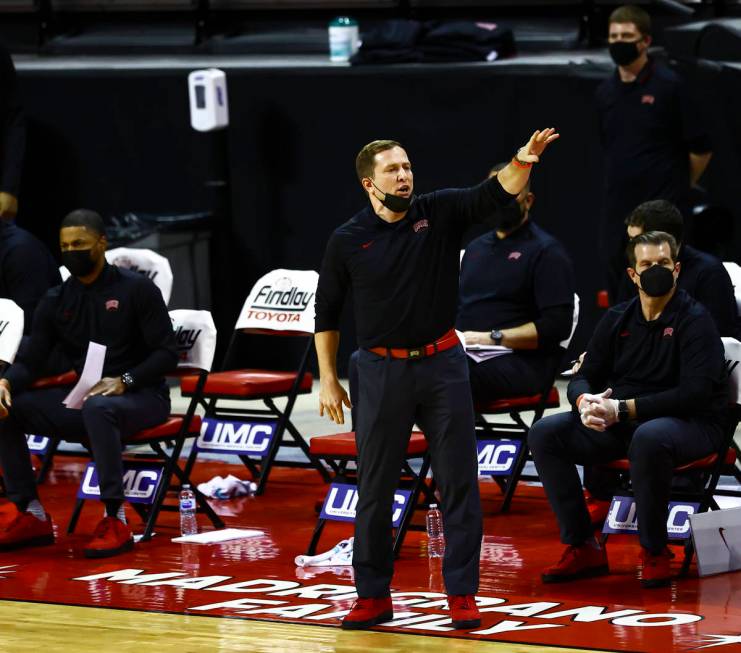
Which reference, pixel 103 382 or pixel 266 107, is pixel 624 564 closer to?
pixel 103 382

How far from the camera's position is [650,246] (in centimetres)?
682

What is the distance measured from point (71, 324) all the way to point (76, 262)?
295mm

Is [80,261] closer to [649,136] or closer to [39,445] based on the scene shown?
[39,445]

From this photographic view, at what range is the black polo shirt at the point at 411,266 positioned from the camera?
606cm

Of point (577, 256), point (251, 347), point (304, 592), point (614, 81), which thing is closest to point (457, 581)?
point (304, 592)

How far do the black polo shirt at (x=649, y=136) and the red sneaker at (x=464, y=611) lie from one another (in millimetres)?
3984

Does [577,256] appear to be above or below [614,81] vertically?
below

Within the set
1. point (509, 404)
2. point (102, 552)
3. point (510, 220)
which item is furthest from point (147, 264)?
point (509, 404)

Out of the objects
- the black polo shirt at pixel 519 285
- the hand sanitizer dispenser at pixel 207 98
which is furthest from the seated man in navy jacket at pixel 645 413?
the hand sanitizer dispenser at pixel 207 98

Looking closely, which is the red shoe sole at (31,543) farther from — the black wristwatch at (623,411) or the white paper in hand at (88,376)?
the black wristwatch at (623,411)

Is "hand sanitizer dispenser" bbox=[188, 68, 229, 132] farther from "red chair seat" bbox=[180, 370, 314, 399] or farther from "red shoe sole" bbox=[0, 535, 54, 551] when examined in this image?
"red shoe sole" bbox=[0, 535, 54, 551]

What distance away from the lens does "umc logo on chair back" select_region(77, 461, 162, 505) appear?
7879 mm

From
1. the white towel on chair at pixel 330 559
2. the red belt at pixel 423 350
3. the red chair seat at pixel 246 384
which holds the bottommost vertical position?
the white towel on chair at pixel 330 559

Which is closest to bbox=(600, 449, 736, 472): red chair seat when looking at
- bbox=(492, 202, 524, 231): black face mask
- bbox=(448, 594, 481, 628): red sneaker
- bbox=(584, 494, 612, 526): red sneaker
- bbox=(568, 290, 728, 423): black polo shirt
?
bbox=(568, 290, 728, 423): black polo shirt
